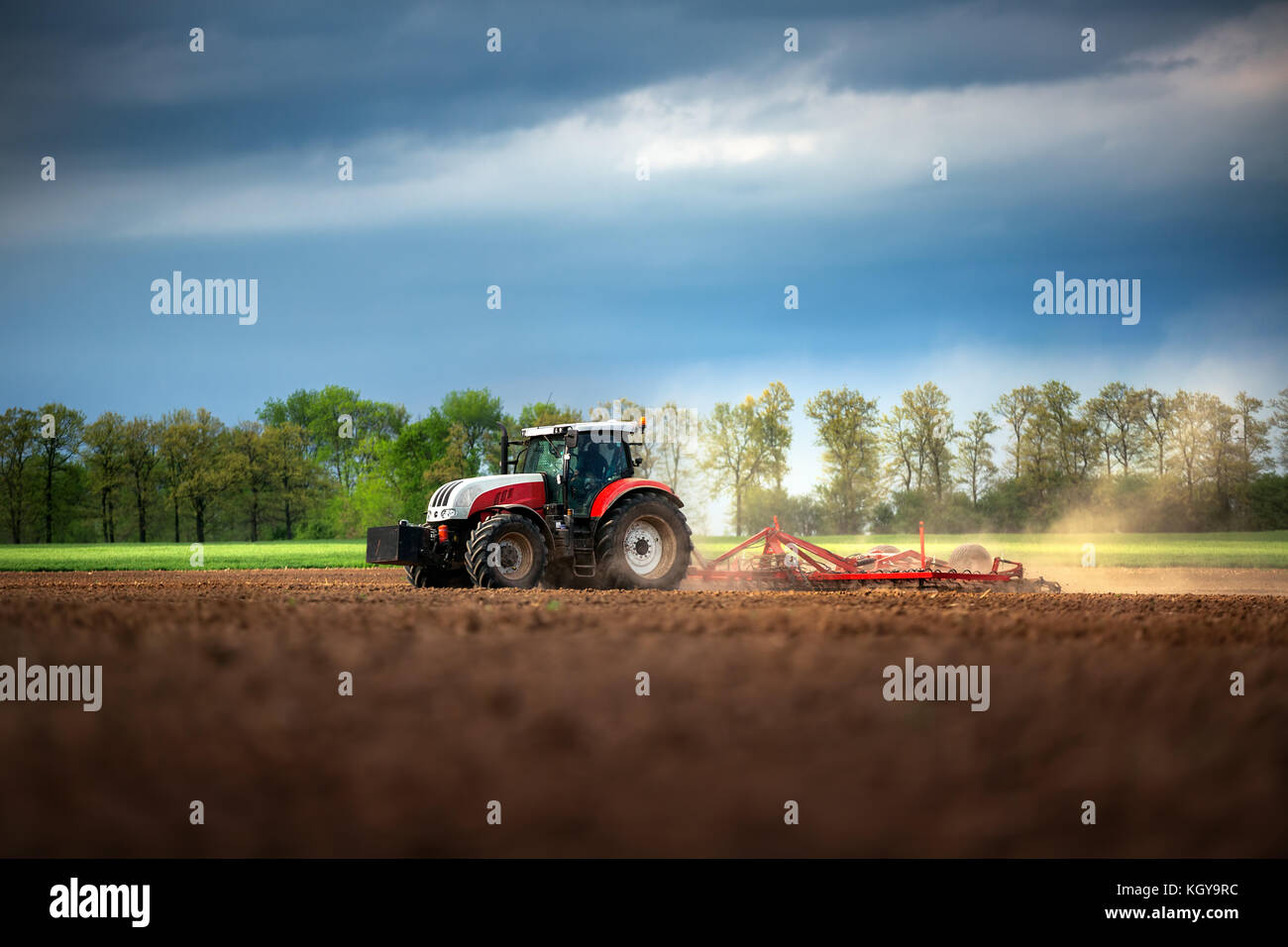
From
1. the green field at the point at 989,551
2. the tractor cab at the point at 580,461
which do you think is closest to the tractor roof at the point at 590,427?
the tractor cab at the point at 580,461

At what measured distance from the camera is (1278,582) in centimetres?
2267

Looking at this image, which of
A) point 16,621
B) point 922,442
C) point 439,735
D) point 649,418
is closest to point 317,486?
point 649,418

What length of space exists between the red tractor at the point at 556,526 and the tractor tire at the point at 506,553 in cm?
1

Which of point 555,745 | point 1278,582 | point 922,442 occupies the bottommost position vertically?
point 1278,582

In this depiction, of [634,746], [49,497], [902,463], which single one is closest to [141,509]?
[49,497]

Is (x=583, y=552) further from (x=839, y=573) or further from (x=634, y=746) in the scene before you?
(x=634, y=746)

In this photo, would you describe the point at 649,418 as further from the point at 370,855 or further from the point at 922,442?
the point at 370,855

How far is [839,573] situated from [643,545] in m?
3.01

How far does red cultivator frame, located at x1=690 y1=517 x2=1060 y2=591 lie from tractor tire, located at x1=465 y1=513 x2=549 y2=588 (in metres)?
2.78

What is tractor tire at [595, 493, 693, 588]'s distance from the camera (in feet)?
43.6

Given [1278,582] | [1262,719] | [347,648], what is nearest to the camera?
[1262,719]

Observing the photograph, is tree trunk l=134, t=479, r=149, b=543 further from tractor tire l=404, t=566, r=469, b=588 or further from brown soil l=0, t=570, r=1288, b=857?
brown soil l=0, t=570, r=1288, b=857
